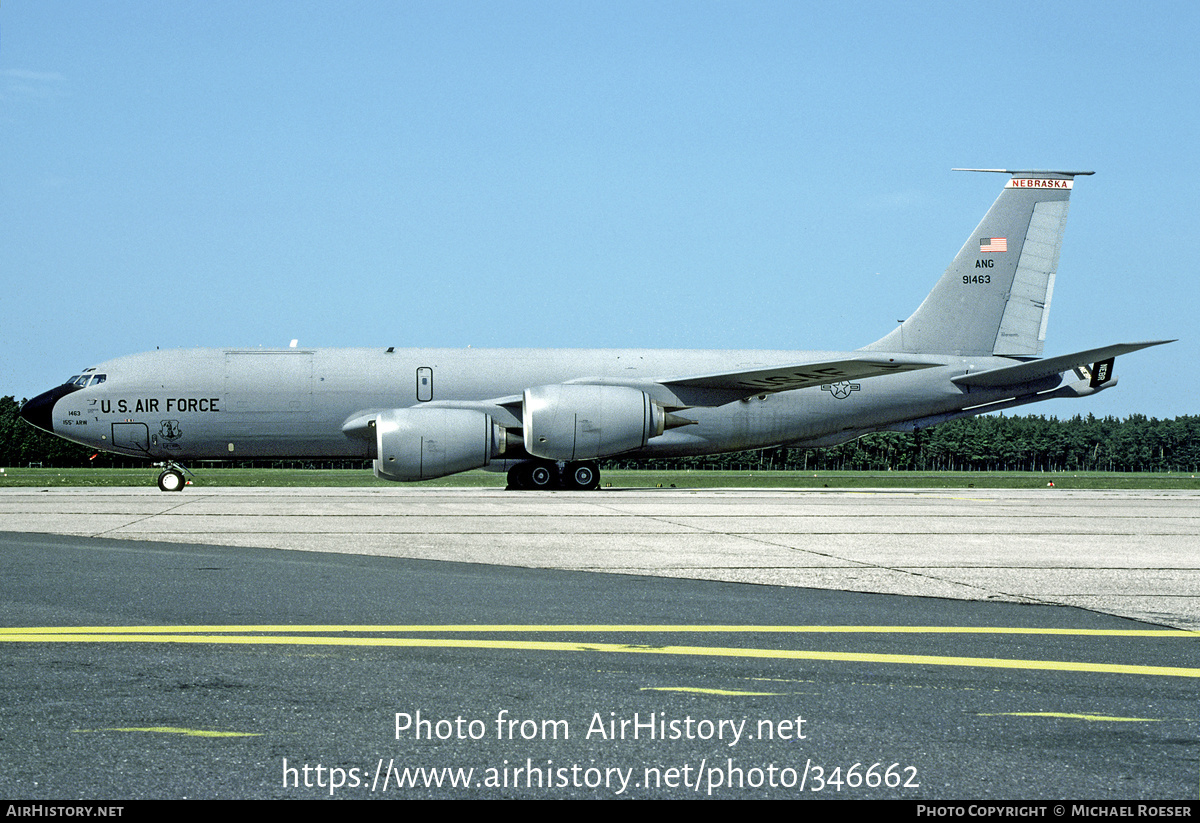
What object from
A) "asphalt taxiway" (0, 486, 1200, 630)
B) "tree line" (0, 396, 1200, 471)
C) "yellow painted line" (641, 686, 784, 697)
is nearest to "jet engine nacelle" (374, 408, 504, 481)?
"asphalt taxiway" (0, 486, 1200, 630)

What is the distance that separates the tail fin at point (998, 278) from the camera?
27.4m

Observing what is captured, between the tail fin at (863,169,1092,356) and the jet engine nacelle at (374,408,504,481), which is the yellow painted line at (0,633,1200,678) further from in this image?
the tail fin at (863,169,1092,356)

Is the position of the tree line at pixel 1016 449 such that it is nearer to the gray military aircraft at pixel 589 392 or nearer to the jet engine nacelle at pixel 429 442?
the gray military aircraft at pixel 589 392

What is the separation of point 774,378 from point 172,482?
13.5 meters

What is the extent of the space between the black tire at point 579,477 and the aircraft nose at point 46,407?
1095cm

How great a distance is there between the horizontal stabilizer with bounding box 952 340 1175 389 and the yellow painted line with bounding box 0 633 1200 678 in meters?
Answer: 18.1

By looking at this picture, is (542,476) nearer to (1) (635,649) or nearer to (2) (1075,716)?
(1) (635,649)

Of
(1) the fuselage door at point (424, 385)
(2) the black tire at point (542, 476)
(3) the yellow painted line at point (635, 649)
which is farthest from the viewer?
(2) the black tire at point (542, 476)

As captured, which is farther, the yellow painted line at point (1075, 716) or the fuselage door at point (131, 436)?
the fuselage door at point (131, 436)

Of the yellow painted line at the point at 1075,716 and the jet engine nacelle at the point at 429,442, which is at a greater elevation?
the jet engine nacelle at the point at 429,442

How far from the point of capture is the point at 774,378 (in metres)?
24.4

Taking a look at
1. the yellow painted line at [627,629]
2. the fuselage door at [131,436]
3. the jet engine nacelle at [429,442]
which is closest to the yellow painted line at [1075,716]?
the yellow painted line at [627,629]

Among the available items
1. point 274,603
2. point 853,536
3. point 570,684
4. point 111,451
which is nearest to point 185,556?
point 274,603

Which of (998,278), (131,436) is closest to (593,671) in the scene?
(131,436)
